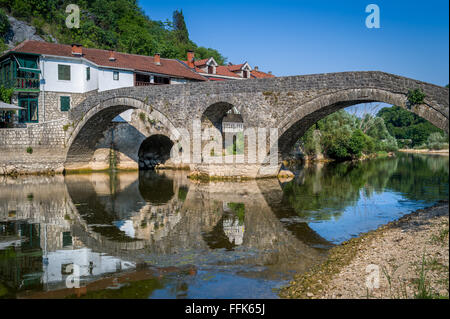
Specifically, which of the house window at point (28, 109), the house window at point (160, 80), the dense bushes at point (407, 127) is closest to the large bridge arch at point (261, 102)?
the house window at point (28, 109)

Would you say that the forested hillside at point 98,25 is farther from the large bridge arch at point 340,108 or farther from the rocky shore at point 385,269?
the rocky shore at point 385,269

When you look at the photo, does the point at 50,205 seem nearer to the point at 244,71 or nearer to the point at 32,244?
the point at 32,244

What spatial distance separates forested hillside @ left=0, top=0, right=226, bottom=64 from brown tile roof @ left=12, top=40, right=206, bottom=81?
5.64m

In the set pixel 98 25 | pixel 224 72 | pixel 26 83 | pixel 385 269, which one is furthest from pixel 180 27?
pixel 385 269

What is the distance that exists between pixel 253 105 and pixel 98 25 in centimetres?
3184

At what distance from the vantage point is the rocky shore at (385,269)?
215 inches

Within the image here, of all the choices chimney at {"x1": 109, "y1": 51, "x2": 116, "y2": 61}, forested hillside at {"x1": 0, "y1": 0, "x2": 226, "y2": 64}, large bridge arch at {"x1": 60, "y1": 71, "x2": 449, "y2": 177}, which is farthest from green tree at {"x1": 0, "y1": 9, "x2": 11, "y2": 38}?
large bridge arch at {"x1": 60, "y1": 71, "x2": 449, "y2": 177}

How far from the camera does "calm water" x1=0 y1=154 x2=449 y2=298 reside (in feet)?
23.2

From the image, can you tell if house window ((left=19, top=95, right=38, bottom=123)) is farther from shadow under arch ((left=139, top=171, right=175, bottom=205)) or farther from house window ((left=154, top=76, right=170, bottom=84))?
house window ((left=154, top=76, right=170, bottom=84))

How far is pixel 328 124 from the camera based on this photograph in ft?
103

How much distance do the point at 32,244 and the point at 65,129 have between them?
1573 centimetres

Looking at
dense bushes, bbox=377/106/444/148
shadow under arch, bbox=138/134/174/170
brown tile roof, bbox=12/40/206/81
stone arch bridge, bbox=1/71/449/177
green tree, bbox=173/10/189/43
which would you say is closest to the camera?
stone arch bridge, bbox=1/71/449/177

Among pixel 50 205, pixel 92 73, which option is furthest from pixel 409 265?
pixel 92 73

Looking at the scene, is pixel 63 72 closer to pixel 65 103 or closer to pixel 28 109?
pixel 65 103
